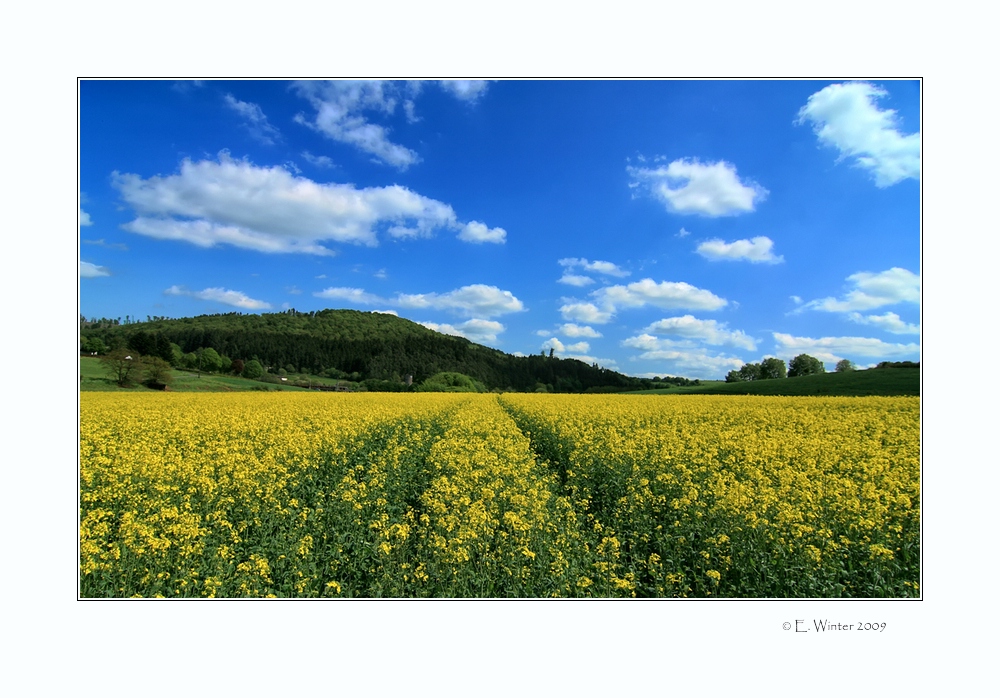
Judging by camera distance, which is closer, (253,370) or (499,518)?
(499,518)

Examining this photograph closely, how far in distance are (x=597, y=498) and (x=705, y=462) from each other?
1.57m

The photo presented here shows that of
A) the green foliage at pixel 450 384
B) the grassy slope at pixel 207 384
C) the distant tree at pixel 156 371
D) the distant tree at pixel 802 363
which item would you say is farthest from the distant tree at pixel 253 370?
the distant tree at pixel 802 363

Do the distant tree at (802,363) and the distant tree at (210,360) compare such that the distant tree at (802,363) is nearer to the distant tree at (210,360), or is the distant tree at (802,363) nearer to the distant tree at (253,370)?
A: the distant tree at (210,360)

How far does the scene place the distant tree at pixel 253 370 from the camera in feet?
57.8

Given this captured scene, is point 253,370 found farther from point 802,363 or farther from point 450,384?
point 802,363

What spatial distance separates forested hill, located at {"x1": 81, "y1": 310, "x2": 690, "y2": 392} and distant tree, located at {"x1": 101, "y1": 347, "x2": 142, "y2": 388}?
12.1 inches

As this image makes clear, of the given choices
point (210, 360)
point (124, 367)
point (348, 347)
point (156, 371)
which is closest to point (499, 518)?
point (124, 367)

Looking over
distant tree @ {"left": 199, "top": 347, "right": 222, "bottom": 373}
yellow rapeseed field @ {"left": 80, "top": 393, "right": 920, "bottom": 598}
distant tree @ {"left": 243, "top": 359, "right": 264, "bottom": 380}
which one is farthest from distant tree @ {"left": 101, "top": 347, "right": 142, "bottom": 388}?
distant tree @ {"left": 243, "top": 359, "right": 264, "bottom": 380}

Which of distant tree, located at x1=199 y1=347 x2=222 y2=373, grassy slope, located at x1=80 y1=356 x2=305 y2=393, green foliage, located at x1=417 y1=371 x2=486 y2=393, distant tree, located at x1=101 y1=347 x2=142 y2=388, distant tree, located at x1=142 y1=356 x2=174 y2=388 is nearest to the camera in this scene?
distant tree, located at x1=101 y1=347 x2=142 y2=388

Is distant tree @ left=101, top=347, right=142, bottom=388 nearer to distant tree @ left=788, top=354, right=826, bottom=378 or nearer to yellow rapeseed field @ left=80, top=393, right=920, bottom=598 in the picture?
yellow rapeseed field @ left=80, top=393, right=920, bottom=598

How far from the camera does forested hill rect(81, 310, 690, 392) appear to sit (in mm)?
10031

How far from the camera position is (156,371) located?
13.5 meters

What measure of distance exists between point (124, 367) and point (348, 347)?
11.1 m

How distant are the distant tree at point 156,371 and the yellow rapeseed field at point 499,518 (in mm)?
4717
